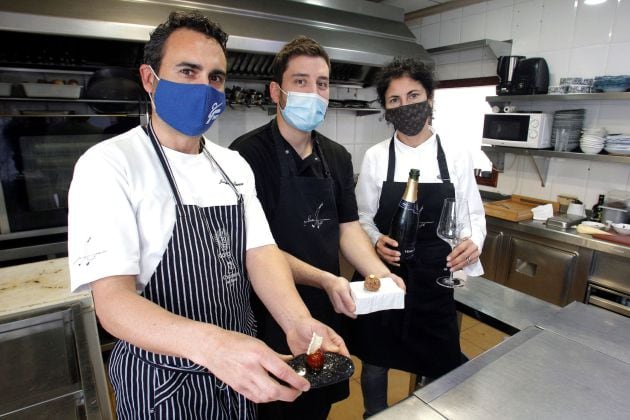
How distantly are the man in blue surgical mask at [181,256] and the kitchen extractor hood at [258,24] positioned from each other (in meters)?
1.40

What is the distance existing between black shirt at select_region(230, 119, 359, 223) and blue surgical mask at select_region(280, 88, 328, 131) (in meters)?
0.08

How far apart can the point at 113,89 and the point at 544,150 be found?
3.23 m

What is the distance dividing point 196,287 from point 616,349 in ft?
3.85

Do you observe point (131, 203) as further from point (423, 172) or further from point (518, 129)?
point (518, 129)

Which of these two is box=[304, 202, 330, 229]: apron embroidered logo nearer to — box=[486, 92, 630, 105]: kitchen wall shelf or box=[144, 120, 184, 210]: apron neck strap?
box=[144, 120, 184, 210]: apron neck strap

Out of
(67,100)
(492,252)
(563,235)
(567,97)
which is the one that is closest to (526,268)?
(492,252)

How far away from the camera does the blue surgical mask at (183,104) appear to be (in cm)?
101

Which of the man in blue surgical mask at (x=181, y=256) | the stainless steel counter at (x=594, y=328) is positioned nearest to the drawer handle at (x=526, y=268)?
the stainless steel counter at (x=594, y=328)

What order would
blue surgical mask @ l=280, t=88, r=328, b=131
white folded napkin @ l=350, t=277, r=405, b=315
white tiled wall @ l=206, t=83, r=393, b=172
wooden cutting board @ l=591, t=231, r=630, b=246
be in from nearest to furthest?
white folded napkin @ l=350, t=277, r=405, b=315 < blue surgical mask @ l=280, t=88, r=328, b=131 < wooden cutting board @ l=591, t=231, r=630, b=246 < white tiled wall @ l=206, t=83, r=393, b=172

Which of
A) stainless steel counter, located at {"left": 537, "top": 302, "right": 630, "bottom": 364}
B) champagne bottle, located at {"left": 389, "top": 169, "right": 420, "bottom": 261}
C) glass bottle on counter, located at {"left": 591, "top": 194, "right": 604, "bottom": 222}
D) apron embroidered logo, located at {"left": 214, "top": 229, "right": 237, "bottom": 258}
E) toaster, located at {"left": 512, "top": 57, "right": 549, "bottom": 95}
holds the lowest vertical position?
stainless steel counter, located at {"left": 537, "top": 302, "right": 630, "bottom": 364}

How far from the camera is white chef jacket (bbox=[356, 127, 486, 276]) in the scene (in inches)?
71.4

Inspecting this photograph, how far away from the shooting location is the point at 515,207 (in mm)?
3197

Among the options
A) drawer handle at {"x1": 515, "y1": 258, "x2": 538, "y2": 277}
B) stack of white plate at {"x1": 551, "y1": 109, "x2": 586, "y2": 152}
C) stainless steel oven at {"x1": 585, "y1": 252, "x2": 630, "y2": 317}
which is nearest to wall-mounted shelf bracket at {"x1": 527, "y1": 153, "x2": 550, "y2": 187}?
stack of white plate at {"x1": 551, "y1": 109, "x2": 586, "y2": 152}

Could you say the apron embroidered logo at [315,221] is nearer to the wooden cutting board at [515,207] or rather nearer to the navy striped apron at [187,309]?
the navy striped apron at [187,309]
